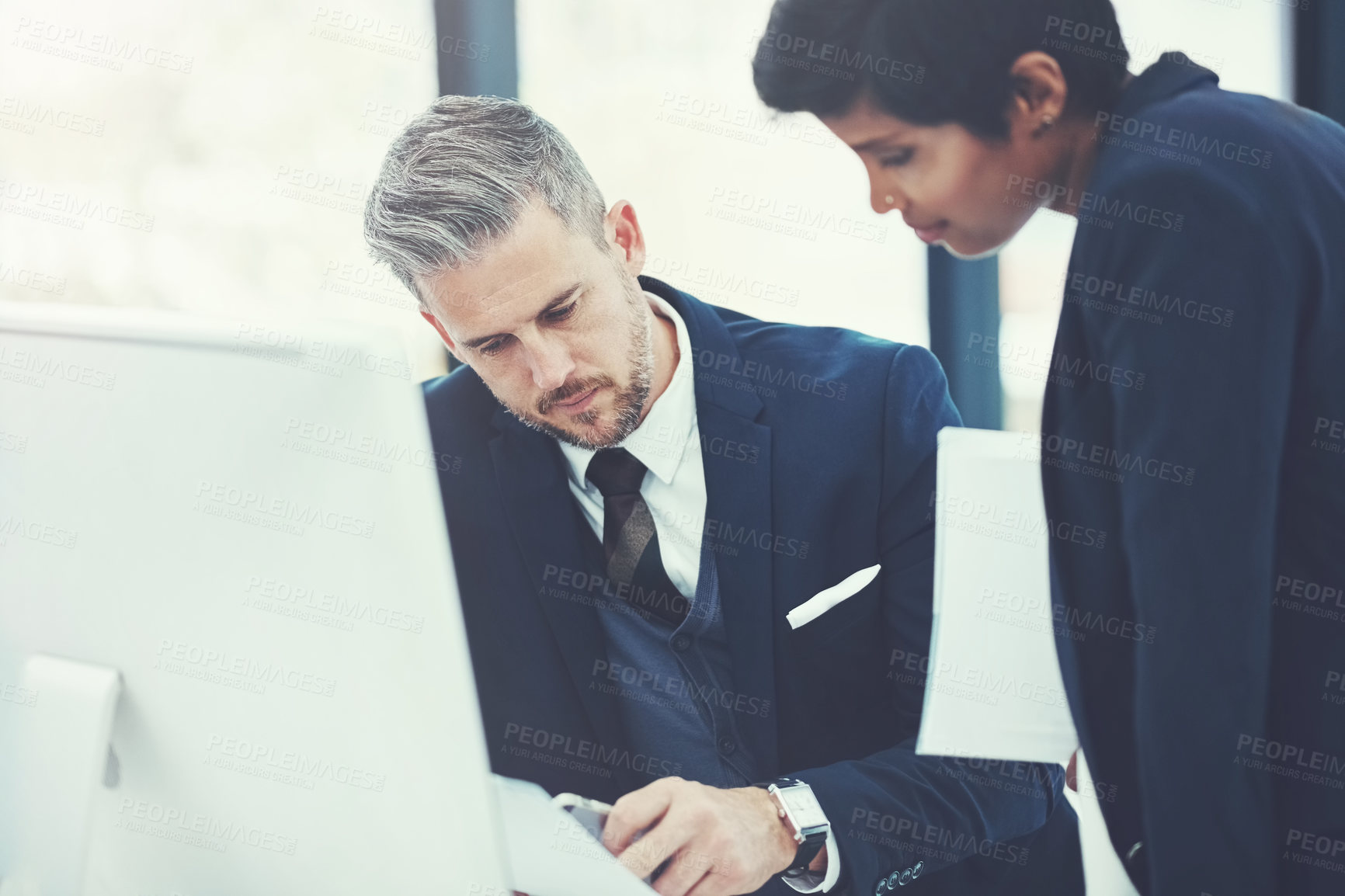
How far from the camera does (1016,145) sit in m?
1.09

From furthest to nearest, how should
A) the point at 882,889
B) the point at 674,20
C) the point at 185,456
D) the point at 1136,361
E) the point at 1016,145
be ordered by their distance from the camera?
1. the point at 674,20
2. the point at 882,889
3. the point at 1016,145
4. the point at 1136,361
5. the point at 185,456

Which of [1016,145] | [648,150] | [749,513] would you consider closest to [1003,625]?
[749,513]

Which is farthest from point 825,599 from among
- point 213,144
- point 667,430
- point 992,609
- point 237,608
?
point 213,144

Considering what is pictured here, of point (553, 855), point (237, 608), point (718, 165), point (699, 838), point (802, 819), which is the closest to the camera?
point (237, 608)

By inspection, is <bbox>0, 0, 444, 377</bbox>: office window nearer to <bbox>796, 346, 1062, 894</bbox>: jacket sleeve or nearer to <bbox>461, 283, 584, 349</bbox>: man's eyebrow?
<bbox>461, 283, 584, 349</bbox>: man's eyebrow

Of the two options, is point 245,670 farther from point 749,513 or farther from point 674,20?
point 674,20

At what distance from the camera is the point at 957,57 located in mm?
1056

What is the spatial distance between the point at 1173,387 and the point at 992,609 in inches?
19.6

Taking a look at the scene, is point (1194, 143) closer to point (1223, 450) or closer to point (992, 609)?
point (1223, 450)

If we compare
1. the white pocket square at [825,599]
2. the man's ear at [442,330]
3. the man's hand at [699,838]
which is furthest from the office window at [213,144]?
the man's hand at [699,838]

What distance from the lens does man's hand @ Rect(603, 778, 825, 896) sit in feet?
3.11

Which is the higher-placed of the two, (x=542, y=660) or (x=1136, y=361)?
(x=1136, y=361)

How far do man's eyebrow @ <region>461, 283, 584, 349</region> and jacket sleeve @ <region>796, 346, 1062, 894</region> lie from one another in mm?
463

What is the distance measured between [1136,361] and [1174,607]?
0.24 meters
